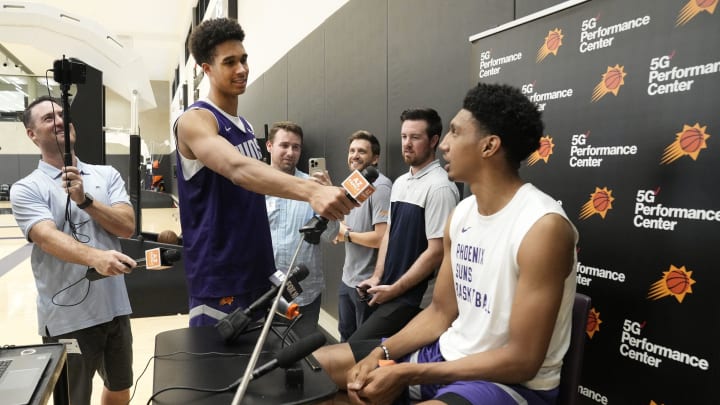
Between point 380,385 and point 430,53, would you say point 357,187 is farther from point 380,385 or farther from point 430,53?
point 430,53

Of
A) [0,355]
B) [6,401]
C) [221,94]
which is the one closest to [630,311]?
[221,94]

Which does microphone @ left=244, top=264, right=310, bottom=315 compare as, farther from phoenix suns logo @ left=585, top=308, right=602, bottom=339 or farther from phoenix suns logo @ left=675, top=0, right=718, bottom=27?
phoenix suns logo @ left=675, top=0, right=718, bottom=27

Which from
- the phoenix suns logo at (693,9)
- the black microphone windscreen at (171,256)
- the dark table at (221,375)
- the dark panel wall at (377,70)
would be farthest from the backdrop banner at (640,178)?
the black microphone windscreen at (171,256)

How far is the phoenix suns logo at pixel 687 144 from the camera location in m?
1.20

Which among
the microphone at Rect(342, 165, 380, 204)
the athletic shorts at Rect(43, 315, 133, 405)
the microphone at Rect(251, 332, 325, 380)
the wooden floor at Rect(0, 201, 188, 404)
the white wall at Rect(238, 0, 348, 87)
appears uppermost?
the white wall at Rect(238, 0, 348, 87)

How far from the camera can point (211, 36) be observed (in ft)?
5.01

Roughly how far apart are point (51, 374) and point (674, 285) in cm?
166

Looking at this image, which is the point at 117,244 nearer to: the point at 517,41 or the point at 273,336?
the point at 273,336

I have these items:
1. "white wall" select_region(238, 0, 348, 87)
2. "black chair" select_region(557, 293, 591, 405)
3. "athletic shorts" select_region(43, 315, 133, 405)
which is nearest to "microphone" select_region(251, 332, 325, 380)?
"black chair" select_region(557, 293, 591, 405)

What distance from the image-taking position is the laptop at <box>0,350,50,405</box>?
3.27 ft

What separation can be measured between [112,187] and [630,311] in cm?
224

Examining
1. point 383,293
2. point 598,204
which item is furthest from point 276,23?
point 598,204

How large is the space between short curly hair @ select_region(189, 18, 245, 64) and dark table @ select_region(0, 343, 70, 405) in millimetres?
997

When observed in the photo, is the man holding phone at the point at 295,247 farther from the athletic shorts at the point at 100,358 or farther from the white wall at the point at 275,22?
the white wall at the point at 275,22
